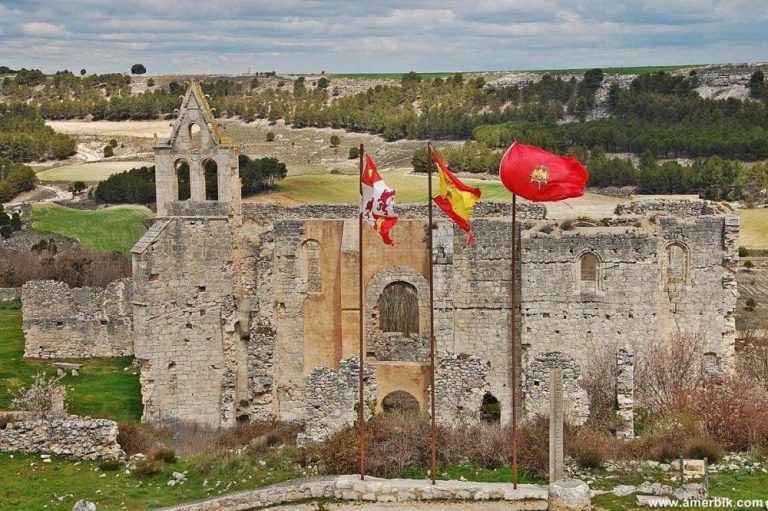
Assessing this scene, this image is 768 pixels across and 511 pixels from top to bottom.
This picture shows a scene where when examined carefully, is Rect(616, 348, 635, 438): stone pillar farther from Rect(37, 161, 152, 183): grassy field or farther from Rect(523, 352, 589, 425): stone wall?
Rect(37, 161, 152, 183): grassy field

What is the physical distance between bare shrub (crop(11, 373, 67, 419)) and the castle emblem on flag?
45.1 ft

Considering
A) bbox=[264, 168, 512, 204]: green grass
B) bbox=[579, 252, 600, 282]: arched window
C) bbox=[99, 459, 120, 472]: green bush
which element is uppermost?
bbox=[264, 168, 512, 204]: green grass

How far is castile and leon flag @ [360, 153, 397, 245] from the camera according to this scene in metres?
18.8

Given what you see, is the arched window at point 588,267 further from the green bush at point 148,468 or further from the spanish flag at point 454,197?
the green bush at point 148,468

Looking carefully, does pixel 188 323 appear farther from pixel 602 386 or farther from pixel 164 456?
pixel 602 386

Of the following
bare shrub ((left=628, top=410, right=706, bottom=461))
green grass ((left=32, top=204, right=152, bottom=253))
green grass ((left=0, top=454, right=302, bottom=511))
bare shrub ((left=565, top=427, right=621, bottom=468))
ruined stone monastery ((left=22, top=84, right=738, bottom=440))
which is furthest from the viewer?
green grass ((left=32, top=204, right=152, bottom=253))

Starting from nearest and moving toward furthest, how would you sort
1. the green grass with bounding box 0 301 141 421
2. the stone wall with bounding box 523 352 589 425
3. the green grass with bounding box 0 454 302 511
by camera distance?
the green grass with bounding box 0 454 302 511 < the stone wall with bounding box 523 352 589 425 < the green grass with bounding box 0 301 141 421

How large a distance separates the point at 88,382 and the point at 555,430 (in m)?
17.8

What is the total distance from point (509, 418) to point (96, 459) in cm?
1045

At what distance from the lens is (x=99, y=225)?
203ft

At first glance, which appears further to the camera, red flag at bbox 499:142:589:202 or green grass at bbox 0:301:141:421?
green grass at bbox 0:301:141:421

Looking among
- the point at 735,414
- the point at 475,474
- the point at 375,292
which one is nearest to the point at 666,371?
the point at 735,414

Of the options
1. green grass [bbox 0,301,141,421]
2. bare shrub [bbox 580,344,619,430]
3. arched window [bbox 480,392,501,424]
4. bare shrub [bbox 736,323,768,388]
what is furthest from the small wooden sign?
green grass [bbox 0,301,141,421]

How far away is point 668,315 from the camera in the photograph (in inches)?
1029
